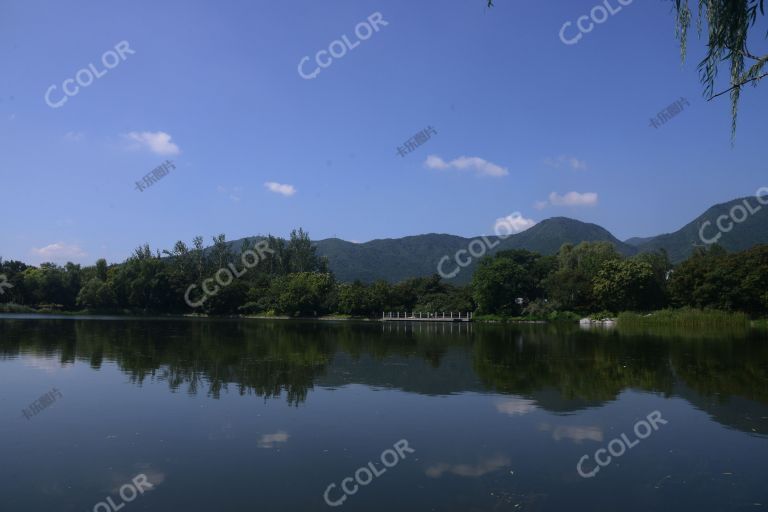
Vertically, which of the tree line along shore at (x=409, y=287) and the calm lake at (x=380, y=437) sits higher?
the tree line along shore at (x=409, y=287)

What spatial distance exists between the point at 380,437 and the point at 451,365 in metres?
10.3

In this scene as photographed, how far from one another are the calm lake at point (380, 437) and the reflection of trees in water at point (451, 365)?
0.47ft

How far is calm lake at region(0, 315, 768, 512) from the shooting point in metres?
6.67

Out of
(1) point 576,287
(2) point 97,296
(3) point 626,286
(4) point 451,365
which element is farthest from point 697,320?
(2) point 97,296

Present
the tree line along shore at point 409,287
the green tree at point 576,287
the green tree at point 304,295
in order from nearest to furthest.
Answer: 1. the tree line along shore at point 409,287
2. the green tree at point 576,287
3. the green tree at point 304,295

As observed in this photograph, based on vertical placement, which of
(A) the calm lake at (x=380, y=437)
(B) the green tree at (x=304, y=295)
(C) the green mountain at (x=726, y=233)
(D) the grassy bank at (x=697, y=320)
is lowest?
(A) the calm lake at (x=380, y=437)

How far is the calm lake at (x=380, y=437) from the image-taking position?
263 inches

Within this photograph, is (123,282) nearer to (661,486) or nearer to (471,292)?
(471,292)

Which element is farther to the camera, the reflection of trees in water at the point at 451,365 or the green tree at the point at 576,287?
the green tree at the point at 576,287

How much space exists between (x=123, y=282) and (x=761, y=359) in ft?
248

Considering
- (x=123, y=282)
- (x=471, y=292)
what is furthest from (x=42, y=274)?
(x=471, y=292)

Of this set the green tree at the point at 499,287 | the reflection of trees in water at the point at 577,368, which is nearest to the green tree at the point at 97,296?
the green tree at the point at 499,287

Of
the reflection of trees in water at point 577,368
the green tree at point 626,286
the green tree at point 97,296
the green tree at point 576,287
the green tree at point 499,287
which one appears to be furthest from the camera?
the green tree at point 97,296

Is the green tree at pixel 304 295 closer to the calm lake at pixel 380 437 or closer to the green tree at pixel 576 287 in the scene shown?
the green tree at pixel 576 287
